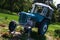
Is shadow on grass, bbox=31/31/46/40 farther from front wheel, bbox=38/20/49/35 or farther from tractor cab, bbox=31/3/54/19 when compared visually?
tractor cab, bbox=31/3/54/19

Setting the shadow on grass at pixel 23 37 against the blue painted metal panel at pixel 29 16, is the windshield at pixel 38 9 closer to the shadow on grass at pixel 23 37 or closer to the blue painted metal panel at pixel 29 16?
the blue painted metal panel at pixel 29 16

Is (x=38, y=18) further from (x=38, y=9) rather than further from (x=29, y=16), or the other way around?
(x=38, y=9)

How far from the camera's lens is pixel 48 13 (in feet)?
54.1

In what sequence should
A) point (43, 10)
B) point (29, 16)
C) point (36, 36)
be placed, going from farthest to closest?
point (43, 10) → point (36, 36) → point (29, 16)

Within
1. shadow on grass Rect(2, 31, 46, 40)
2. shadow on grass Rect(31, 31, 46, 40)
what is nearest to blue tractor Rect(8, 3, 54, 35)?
shadow on grass Rect(31, 31, 46, 40)

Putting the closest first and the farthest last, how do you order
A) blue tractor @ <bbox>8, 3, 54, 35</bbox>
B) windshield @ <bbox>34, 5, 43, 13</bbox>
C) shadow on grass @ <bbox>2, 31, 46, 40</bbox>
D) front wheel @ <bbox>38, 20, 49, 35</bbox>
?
shadow on grass @ <bbox>2, 31, 46, 40</bbox>, blue tractor @ <bbox>8, 3, 54, 35</bbox>, front wheel @ <bbox>38, 20, 49, 35</bbox>, windshield @ <bbox>34, 5, 43, 13</bbox>

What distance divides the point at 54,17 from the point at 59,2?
1464 cm

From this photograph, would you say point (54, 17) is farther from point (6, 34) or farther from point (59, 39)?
point (6, 34)

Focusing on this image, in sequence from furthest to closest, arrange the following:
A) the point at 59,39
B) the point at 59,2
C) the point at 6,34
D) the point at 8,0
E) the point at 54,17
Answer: the point at 59,2, the point at 8,0, the point at 54,17, the point at 59,39, the point at 6,34

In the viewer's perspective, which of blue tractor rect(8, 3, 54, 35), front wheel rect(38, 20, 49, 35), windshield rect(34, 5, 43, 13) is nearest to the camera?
blue tractor rect(8, 3, 54, 35)

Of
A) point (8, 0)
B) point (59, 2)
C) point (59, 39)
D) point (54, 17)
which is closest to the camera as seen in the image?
point (59, 39)

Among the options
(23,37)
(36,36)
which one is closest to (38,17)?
(36,36)

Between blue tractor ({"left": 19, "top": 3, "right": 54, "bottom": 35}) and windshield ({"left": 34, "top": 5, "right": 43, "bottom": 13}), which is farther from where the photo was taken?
windshield ({"left": 34, "top": 5, "right": 43, "bottom": 13})

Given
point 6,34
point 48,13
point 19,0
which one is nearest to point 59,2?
point 19,0
